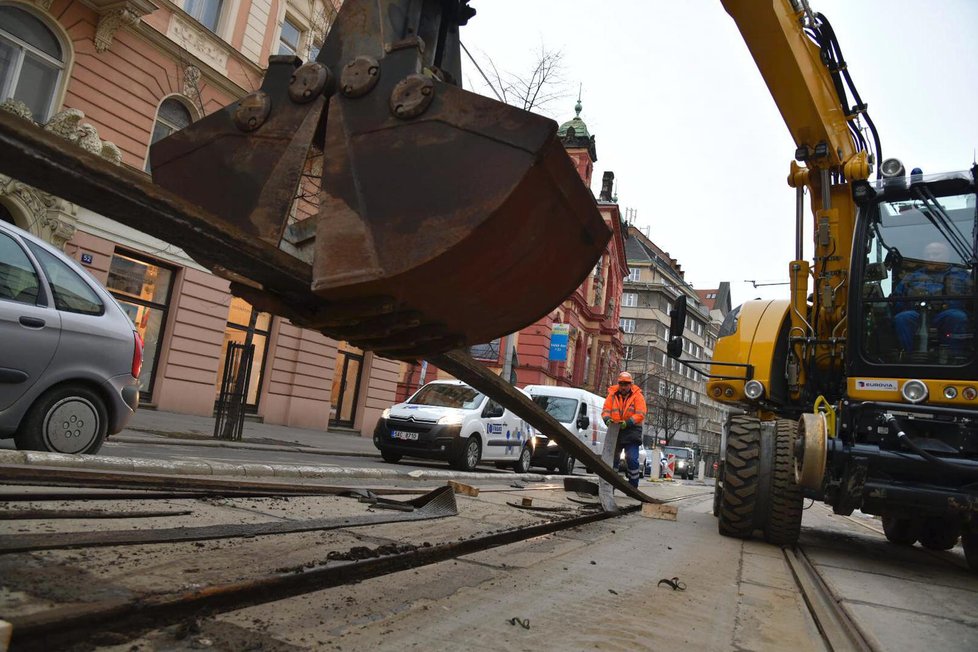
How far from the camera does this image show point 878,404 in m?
5.47

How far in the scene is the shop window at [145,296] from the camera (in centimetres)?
1461

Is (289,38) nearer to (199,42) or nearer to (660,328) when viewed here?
(199,42)

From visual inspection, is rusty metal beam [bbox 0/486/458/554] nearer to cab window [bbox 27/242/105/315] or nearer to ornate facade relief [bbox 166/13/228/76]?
cab window [bbox 27/242/105/315]

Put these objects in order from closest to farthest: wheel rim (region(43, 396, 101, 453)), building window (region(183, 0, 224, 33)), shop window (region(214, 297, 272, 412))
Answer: wheel rim (region(43, 396, 101, 453)), building window (region(183, 0, 224, 33)), shop window (region(214, 297, 272, 412))

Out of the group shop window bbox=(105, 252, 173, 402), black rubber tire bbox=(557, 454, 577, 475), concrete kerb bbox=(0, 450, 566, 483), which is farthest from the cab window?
black rubber tire bbox=(557, 454, 577, 475)

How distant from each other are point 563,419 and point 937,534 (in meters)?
10.1

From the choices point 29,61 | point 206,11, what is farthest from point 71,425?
point 206,11

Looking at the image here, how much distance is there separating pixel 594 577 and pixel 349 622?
5.75 ft

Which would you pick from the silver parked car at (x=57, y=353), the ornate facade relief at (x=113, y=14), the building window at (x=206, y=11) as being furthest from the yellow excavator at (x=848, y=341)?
the building window at (x=206, y=11)

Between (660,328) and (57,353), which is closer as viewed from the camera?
(57,353)

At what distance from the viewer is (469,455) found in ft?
42.4

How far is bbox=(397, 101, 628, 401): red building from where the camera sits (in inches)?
1214

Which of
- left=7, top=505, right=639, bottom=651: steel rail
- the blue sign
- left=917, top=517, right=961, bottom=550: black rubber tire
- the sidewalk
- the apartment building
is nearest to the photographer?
left=7, top=505, right=639, bottom=651: steel rail

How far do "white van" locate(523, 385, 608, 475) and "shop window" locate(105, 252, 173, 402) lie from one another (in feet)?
28.8
